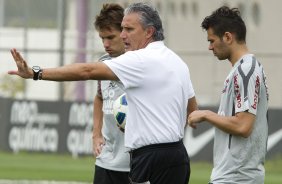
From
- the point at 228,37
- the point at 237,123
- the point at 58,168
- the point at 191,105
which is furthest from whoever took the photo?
the point at 58,168

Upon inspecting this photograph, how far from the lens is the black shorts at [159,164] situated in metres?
7.82

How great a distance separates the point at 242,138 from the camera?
7.69m

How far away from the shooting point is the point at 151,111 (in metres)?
7.70

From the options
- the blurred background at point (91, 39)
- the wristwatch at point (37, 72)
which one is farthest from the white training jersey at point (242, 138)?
the blurred background at point (91, 39)

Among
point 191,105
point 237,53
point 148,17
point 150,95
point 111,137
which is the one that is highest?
point 148,17

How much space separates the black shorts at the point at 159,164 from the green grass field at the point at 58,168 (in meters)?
9.94

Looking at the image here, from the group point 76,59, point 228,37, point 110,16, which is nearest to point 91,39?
point 76,59

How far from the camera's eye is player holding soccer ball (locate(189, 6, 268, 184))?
7.59 m

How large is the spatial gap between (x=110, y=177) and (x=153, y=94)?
1.89m

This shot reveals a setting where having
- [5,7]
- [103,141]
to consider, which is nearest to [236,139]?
[103,141]

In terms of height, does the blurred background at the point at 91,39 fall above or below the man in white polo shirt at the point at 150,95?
below

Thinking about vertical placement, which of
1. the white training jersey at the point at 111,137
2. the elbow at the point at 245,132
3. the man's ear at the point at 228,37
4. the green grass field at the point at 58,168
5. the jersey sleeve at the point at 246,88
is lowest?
the green grass field at the point at 58,168

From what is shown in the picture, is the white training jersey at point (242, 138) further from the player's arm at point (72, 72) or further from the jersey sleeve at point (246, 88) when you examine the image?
the player's arm at point (72, 72)

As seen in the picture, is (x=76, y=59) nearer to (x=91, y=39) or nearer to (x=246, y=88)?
(x=91, y=39)
